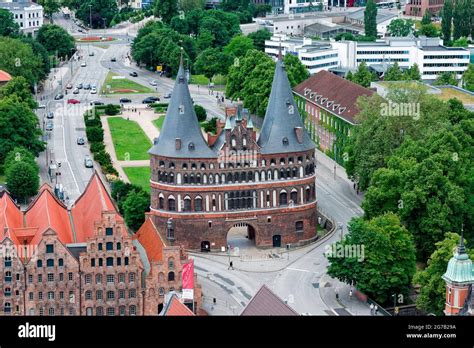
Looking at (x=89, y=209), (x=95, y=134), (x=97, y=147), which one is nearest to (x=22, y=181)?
(x=97, y=147)

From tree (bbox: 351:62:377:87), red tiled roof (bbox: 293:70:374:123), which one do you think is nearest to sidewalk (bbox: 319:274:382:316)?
red tiled roof (bbox: 293:70:374:123)

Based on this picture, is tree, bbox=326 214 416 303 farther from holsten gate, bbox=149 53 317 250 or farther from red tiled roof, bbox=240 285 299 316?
red tiled roof, bbox=240 285 299 316

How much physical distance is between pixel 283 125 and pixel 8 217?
32.3 meters

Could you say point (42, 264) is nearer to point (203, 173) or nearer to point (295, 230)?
point (203, 173)

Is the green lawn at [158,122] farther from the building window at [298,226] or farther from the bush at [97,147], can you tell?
the building window at [298,226]

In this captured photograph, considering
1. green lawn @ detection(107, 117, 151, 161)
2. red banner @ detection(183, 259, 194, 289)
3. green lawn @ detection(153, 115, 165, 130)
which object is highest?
red banner @ detection(183, 259, 194, 289)

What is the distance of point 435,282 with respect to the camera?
7406 centimetres

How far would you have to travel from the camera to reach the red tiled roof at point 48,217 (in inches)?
2992

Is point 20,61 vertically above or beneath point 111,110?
above

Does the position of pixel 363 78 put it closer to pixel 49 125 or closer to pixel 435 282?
pixel 49 125

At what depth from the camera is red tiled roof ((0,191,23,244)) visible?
75625 mm

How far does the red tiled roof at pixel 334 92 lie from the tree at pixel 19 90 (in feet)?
129

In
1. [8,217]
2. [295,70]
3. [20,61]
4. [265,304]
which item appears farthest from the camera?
[20,61]

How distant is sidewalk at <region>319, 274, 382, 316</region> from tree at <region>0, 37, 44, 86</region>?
10303cm
